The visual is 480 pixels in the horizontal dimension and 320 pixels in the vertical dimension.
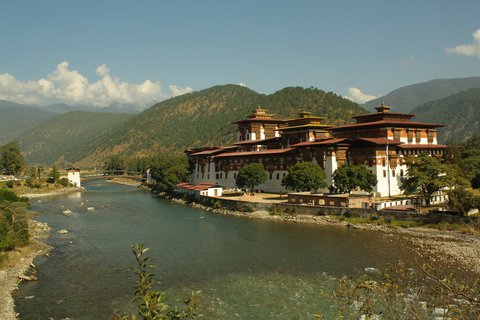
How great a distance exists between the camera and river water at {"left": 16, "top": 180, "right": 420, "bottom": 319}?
29.7 m

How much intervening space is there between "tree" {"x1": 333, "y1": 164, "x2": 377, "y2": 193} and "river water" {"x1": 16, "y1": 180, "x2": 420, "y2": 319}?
1138 cm

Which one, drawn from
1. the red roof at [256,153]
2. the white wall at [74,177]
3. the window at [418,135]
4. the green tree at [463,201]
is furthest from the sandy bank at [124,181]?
the green tree at [463,201]

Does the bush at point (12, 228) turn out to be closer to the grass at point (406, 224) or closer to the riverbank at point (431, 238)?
the riverbank at point (431, 238)

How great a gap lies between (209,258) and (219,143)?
157 meters

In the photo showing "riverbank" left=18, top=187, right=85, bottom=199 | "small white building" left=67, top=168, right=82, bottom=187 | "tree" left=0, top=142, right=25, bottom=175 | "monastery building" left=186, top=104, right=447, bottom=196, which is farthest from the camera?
"tree" left=0, top=142, right=25, bottom=175

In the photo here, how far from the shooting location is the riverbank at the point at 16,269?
95.4 feet

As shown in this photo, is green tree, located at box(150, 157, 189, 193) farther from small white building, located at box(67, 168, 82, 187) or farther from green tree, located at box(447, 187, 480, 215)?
green tree, located at box(447, 187, 480, 215)

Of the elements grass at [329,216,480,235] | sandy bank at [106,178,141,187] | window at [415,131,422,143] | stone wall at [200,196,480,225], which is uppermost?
window at [415,131,422,143]

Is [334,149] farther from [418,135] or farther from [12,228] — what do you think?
[12,228]

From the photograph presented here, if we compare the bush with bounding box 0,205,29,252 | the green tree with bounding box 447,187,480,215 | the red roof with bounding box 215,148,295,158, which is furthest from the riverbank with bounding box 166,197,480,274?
the bush with bounding box 0,205,29,252

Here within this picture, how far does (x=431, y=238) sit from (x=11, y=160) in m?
131

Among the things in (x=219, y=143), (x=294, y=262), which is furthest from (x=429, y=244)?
(x=219, y=143)

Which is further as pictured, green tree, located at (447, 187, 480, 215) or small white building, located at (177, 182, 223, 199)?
small white building, located at (177, 182, 223, 199)

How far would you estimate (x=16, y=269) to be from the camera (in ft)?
123
